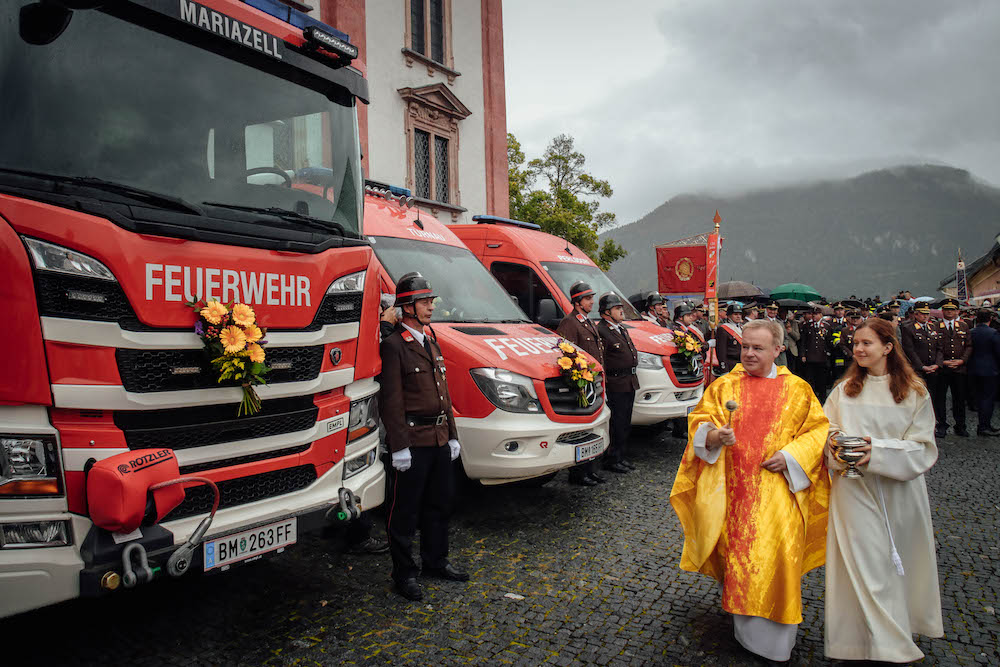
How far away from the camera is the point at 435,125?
18.6 metres

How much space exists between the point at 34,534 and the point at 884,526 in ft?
13.2

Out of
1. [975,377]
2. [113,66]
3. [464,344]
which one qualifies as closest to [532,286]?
[464,344]

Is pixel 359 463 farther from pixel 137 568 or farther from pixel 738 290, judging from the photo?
pixel 738 290

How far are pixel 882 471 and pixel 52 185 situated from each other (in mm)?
4153

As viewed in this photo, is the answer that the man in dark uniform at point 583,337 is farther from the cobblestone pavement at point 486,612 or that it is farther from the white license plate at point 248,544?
the white license plate at point 248,544

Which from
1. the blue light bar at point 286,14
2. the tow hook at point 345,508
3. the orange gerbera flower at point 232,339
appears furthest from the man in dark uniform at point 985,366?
the orange gerbera flower at point 232,339

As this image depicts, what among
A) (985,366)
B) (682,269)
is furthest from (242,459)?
(682,269)

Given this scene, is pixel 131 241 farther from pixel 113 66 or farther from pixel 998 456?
pixel 998 456

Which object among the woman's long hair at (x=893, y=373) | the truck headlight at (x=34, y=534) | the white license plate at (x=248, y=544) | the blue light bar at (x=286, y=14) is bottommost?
the white license plate at (x=248, y=544)

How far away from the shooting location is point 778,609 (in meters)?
3.35

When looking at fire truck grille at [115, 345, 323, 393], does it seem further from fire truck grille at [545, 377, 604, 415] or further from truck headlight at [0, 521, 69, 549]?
fire truck grille at [545, 377, 604, 415]

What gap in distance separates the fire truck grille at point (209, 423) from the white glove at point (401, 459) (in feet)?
2.09

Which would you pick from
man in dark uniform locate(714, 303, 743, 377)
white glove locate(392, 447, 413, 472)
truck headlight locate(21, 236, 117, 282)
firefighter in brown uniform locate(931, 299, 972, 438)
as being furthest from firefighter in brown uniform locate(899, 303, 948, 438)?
truck headlight locate(21, 236, 117, 282)

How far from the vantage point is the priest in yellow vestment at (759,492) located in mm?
3387
